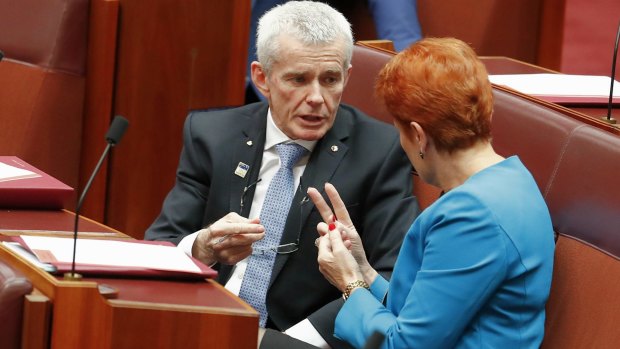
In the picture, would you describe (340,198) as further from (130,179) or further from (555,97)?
(130,179)

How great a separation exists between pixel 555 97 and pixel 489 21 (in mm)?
1252

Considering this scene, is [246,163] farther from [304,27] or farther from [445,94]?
[445,94]

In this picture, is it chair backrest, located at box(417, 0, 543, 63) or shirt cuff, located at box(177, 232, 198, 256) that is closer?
shirt cuff, located at box(177, 232, 198, 256)

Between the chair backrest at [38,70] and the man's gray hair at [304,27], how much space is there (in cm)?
86

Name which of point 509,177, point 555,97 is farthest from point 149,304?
point 555,97

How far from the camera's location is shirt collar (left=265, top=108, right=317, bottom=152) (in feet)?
6.35

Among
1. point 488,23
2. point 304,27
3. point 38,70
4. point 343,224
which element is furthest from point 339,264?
point 488,23

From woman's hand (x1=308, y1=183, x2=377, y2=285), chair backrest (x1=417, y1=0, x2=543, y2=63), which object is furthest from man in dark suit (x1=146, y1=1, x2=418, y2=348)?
chair backrest (x1=417, y1=0, x2=543, y2=63)

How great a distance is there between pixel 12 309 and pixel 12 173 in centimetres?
55

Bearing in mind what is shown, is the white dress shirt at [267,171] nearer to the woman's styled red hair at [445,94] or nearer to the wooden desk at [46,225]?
the wooden desk at [46,225]

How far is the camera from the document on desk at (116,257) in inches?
54.8

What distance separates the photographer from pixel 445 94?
1488 mm

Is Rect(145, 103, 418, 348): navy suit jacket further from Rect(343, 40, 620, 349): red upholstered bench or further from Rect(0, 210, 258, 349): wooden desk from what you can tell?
Rect(0, 210, 258, 349): wooden desk

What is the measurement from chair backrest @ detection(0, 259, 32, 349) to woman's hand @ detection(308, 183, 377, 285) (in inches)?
19.6
